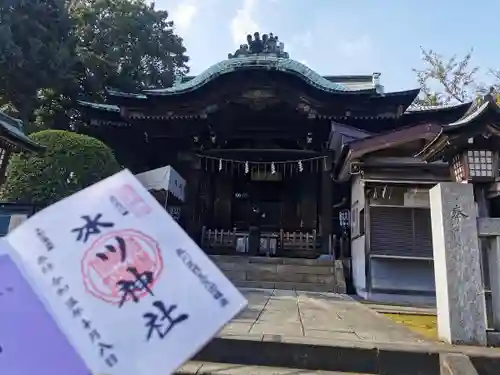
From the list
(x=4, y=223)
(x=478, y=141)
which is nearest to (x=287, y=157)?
(x=4, y=223)

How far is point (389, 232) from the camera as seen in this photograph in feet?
30.3

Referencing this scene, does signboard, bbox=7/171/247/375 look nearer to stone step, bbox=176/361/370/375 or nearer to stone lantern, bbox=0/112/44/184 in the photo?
stone step, bbox=176/361/370/375

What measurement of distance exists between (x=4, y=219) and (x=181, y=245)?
8.15 meters

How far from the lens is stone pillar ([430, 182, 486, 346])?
4.27 m

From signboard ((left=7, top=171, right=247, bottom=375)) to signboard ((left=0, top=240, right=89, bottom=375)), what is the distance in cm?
4

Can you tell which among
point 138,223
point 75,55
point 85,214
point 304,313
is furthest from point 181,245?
point 75,55

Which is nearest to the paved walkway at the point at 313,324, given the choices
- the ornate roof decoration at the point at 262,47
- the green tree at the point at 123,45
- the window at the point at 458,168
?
the window at the point at 458,168

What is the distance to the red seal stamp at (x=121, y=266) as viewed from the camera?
139 cm

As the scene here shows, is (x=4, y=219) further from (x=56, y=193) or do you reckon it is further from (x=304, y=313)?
(x=304, y=313)

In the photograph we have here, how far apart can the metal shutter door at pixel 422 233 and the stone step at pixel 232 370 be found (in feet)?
20.3

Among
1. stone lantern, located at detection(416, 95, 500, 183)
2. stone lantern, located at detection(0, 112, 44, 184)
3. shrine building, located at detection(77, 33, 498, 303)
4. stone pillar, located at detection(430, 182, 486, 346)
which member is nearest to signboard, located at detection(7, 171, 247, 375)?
stone pillar, located at detection(430, 182, 486, 346)

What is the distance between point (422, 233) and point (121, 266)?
8.98 meters

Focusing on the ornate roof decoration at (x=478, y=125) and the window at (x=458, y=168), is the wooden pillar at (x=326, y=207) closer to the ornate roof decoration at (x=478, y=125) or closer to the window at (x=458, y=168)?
the window at (x=458, y=168)

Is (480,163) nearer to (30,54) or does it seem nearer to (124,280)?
(124,280)
